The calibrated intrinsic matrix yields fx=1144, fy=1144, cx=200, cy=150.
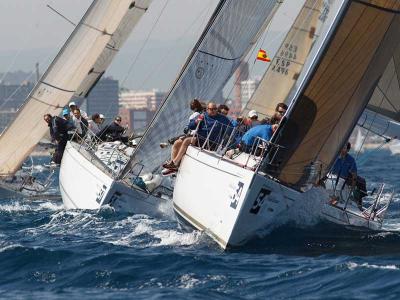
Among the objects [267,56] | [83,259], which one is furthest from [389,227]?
[267,56]

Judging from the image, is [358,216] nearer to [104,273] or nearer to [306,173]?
[306,173]

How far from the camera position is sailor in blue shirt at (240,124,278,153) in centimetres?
1271

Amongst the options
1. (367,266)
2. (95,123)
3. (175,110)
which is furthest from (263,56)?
(367,266)

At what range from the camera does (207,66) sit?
1536cm

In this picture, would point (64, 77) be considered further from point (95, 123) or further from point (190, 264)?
point (190, 264)

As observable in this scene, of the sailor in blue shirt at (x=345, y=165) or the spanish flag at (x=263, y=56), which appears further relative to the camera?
the spanish flag at (x=263, y=56)

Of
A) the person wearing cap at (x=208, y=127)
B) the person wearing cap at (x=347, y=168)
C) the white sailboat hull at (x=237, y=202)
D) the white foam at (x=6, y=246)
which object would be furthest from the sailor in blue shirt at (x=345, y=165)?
the white foam at (x=6, y=246)

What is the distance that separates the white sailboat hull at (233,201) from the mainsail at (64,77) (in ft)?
23.0

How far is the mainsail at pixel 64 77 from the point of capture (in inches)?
763

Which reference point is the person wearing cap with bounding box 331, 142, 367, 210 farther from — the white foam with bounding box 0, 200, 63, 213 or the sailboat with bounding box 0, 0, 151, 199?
the sailboat with bounding box 0, 0, 151, 199

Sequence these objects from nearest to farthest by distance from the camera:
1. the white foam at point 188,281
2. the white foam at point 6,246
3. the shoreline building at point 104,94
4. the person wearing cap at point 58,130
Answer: the white foam at point 188,281
the white foam at point 6,246
the person wearing cap at point 58,130
the shoreline building at point 104,94

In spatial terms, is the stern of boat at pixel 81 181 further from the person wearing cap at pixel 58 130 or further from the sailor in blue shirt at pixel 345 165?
the sailor in blue shirt at pixel 345 165

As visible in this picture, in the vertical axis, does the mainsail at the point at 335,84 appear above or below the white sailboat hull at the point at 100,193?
above

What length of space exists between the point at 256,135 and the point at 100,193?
145 inches
